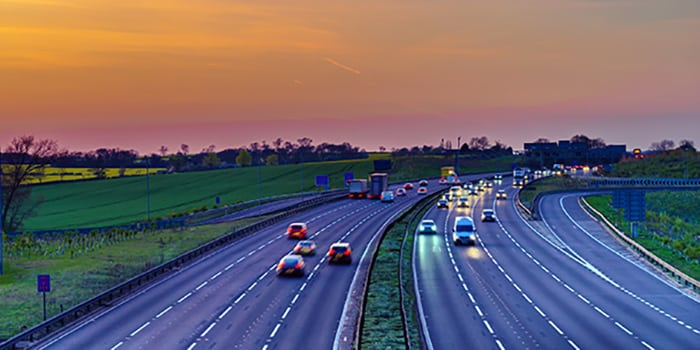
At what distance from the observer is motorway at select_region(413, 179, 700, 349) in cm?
3062

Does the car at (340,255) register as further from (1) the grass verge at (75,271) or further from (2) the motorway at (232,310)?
(1) the grass verge at (75,271)

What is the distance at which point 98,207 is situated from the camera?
14662cm

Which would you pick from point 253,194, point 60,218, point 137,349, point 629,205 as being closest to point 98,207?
point 60,218

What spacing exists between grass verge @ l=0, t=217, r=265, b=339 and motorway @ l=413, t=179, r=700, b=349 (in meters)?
21.0

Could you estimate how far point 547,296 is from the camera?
40.0 metres

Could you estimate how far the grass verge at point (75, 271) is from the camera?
125 ft

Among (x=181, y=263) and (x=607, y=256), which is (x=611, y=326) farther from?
(x=181, y=263)

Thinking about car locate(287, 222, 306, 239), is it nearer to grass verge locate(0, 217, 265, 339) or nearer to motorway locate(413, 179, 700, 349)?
grass verge locate(0, 217, 265, 339)

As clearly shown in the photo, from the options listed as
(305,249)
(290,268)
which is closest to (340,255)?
(305,249)

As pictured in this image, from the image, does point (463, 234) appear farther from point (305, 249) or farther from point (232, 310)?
point (232, 310)

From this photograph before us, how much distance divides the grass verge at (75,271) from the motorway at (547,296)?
21.0m

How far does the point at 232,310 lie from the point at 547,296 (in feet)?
60.5

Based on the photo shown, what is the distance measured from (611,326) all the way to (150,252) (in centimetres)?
4244

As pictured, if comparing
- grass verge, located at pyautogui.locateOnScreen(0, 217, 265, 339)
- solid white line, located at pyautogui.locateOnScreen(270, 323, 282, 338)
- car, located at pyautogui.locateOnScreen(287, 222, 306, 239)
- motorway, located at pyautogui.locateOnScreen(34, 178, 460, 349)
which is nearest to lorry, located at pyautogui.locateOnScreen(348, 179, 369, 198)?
grass verge, located at pyautogui.locateOnScreen(0, 217, 265, 339)
